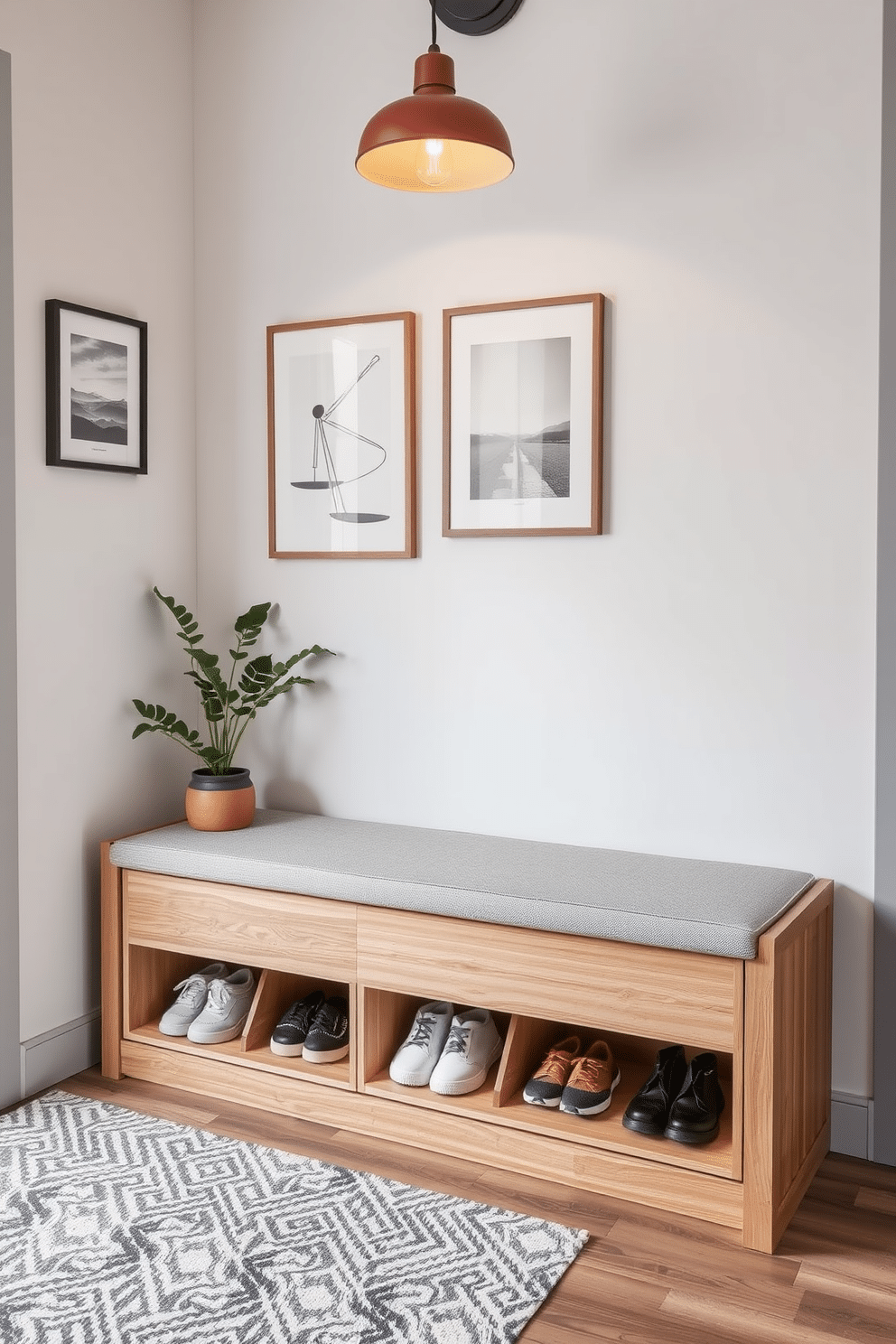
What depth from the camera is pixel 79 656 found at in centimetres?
275

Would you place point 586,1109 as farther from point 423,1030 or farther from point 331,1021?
point 331,1021

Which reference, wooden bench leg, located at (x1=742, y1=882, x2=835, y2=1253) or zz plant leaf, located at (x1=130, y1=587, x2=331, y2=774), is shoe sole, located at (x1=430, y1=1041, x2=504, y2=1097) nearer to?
wooden bench leg, located at (x1=742, y1=882, x2=835, y2=1253)

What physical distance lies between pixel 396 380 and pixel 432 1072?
1621mm

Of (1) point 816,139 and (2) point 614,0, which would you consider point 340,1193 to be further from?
(2) point 614,0

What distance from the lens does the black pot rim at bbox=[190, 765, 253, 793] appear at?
2.77m

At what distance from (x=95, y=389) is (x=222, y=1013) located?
1.53m

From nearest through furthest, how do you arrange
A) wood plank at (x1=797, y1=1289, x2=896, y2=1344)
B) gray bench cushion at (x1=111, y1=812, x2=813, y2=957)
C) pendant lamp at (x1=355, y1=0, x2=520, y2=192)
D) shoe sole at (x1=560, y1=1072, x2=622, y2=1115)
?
1. wood plank at (x1=797, y1=1289, x2=896, y2=1344)
2. pendant lamp at (x1=355, y1=0, x2=520, y2=192)
3. gray bench cushion at (x1=111, y1=812, x2=813, y2=957)
4. shoe sole at (x1=560, y1=1072, x2=622, y2=1115)

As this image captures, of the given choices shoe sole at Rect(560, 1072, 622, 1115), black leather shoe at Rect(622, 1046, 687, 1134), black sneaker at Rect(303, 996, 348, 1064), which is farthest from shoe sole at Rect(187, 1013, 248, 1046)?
black leather shoe at Rect(622, 1046, 687, 1134)

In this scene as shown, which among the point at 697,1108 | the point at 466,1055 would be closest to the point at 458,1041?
the point at 466,1055

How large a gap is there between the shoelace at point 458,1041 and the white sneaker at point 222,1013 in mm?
557

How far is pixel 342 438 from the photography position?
9.49 feet

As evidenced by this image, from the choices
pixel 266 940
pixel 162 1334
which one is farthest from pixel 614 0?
pixel 162 1334

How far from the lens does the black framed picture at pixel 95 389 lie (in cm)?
263

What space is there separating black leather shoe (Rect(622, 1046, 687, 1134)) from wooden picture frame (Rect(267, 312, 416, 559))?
51.7 inches
